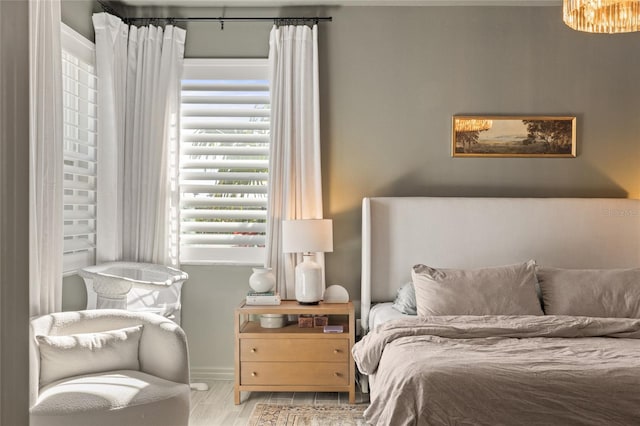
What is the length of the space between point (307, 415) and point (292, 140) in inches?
74.6

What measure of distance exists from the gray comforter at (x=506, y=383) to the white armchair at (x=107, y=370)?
0.96 metres

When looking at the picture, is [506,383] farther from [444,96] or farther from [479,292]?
[444,96]

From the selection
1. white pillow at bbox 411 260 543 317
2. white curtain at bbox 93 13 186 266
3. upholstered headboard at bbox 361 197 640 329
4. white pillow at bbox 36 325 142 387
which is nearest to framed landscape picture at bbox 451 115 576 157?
upholstered headboard at bbox 361 197 640 329

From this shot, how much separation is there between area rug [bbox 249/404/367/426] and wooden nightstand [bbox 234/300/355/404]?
0.38 ft

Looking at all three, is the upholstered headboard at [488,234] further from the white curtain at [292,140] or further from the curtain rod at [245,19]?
the curtain rod at [245,19]

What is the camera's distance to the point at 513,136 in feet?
14.3

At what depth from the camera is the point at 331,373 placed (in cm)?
387

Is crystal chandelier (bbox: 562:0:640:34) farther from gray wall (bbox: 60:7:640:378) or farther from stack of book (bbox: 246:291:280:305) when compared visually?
stack of book (bbox: 246:291:280:305)

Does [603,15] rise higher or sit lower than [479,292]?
higher

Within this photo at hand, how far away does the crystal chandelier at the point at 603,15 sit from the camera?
7.94 ft

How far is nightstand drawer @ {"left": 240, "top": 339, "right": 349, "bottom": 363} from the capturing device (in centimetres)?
387

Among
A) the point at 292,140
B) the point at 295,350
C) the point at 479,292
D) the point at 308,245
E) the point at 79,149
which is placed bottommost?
the point at 295,350

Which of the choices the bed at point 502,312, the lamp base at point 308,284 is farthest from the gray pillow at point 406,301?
the lamp base at point 308,284

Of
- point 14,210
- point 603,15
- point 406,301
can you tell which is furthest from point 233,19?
point 14,210
